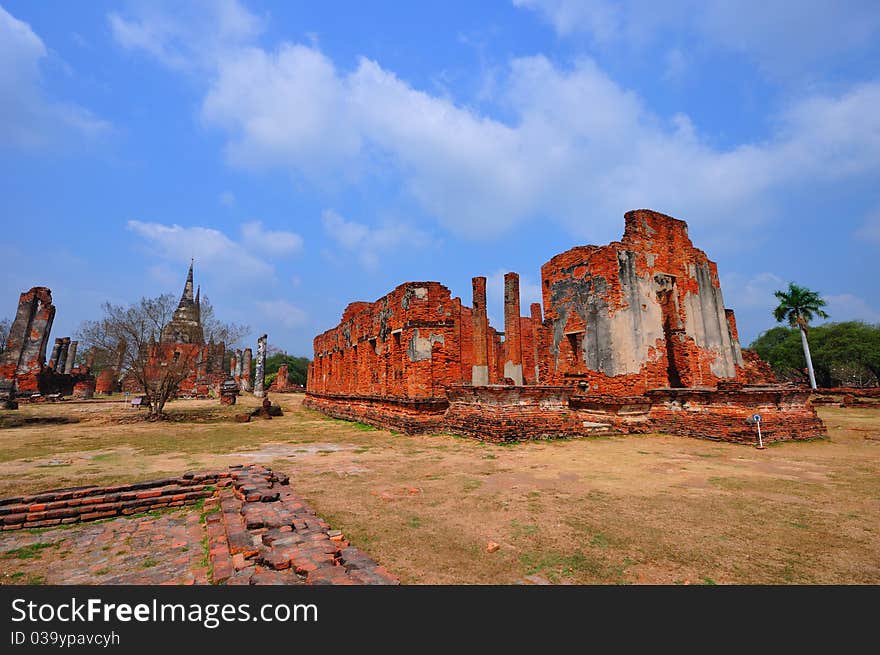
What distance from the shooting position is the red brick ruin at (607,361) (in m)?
9.41

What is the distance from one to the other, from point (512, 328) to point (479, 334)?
1.67 meters

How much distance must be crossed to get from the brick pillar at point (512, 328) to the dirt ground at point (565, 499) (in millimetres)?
11099

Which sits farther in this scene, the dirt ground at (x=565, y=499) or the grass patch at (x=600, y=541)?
the grass patch at (x=600, y=541)

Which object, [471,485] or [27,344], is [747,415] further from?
[27,344]

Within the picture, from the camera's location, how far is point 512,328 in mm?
20688

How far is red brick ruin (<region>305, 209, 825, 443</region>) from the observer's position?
30.9 feet

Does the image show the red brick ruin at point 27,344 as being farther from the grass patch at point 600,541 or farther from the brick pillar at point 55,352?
the grass patch at point 600,541

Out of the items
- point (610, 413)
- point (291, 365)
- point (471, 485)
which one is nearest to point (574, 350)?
point (610, 413)

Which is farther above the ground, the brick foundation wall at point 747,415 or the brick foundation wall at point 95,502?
the brick foundation wall at point 747,415

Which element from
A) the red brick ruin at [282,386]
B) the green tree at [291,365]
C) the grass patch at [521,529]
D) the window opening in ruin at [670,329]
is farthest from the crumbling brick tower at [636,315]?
the green tree at [291,365]

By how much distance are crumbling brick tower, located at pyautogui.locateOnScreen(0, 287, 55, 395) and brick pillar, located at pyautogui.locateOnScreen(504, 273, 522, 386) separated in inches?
867

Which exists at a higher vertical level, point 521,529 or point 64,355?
point 64,355
